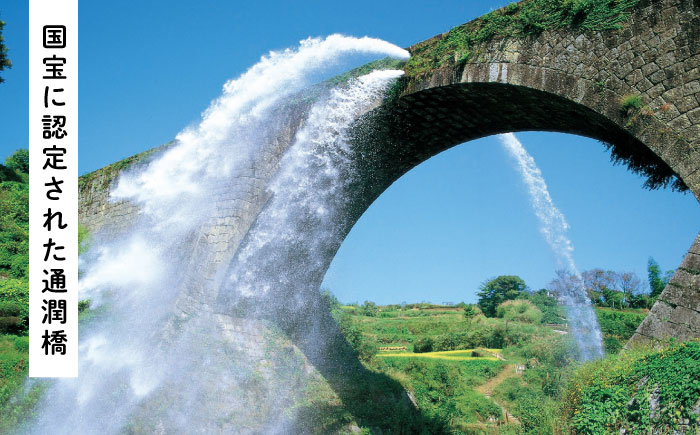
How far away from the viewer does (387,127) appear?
823 centimetres

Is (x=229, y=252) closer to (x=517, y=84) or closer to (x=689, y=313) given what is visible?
(x=517, y=84)

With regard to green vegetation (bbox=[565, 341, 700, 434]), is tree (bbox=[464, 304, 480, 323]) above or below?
above

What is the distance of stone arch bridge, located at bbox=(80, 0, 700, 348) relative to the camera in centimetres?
475

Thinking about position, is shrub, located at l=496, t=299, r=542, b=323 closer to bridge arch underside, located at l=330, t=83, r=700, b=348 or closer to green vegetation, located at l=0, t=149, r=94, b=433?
bridge arch underside, located at l=330, t=83, r=700, b=348

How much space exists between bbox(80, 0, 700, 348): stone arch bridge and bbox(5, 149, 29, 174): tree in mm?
20615

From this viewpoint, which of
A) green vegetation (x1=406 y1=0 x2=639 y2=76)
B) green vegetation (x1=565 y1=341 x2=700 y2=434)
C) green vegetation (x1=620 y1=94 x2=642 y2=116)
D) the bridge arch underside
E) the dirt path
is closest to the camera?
green vegetation (x1=565 y1=341 x2=700 y2=434)

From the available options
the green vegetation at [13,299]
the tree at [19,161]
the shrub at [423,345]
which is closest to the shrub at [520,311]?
the shrub at [423,345]

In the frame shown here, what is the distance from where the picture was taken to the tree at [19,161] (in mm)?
25406

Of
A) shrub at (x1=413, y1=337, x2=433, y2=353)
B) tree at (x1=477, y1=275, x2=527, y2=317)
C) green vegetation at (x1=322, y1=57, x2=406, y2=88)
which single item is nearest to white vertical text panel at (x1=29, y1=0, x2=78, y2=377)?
green vegetation at (x1=322, y1=57, x2=406, y2=88)

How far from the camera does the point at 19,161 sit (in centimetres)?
2552

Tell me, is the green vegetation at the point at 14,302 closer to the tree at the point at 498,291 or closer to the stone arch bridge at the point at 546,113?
the stone arch bridge at the point at 546,113

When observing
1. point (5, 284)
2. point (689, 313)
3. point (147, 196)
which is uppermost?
point (147, 196)

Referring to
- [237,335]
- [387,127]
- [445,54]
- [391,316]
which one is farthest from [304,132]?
[391,316]

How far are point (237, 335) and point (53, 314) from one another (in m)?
3.15
